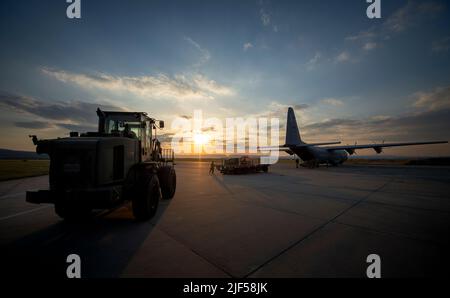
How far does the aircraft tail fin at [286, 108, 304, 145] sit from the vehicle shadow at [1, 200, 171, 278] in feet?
81.5

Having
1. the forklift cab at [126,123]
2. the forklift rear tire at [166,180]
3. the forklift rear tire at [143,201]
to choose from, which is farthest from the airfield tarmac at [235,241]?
the forklift cab at [126,123]

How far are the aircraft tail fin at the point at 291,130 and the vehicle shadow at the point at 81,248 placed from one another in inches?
978

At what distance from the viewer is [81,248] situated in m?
3.56

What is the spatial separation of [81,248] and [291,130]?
26.8 m

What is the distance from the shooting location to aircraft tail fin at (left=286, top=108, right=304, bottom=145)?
26.3 metres

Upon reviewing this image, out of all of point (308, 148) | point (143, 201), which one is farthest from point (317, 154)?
point (143, 201)

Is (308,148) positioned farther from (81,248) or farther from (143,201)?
(81,248)

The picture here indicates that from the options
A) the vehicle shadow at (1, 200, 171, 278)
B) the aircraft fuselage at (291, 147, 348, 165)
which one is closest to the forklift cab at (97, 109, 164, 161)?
the vehicle shadow at (1, 200, 171, 278)

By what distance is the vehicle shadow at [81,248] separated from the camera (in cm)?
284

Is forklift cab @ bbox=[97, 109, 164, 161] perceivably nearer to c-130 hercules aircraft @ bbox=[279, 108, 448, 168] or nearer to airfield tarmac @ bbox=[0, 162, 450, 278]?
airfield tarmac @ bbox=[0, 162, 450, 278]

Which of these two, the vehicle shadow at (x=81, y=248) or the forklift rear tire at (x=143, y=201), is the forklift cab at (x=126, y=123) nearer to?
the forklift rear tire at (x=143, y=201)
